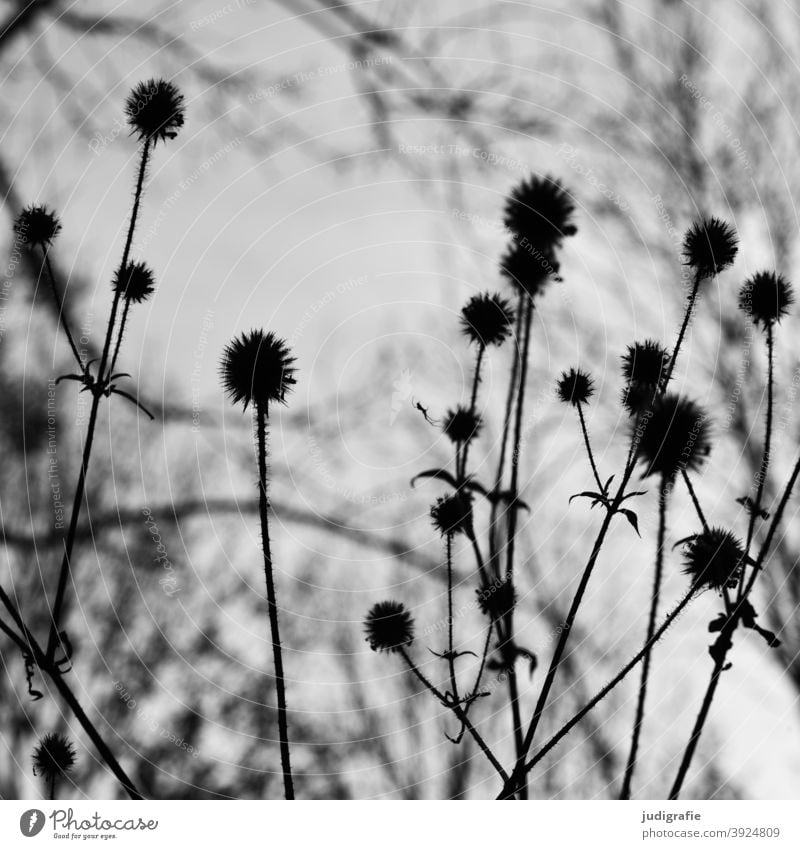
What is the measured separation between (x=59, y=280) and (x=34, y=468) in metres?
3.52

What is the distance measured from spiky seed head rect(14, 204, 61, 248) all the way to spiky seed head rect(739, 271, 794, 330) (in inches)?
47.3

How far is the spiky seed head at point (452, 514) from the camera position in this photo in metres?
1.24

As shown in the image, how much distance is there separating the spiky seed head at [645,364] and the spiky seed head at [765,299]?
0.22 meters

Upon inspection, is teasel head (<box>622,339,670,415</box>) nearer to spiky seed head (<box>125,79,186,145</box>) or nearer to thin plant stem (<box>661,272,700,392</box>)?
thin plant stem (<box>661,272,700,392</box>)

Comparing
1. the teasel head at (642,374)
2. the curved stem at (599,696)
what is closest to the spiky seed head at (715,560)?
the curved stem at (599,696)

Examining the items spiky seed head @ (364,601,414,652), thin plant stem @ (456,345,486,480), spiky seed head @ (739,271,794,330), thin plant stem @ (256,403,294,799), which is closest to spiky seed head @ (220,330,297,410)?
thin plant stem @ (256,403,294,799)

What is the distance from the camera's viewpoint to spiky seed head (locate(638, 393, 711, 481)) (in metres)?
1.18

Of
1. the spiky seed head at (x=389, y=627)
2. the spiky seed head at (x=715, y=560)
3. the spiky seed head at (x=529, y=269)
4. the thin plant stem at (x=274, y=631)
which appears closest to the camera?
the thin plant stem at (x=274, y=631)

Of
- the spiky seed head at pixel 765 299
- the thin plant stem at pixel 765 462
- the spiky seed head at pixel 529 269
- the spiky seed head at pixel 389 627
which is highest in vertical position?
the spiky seed head at pixel 529 269

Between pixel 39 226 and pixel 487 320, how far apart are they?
→ 2.57ft

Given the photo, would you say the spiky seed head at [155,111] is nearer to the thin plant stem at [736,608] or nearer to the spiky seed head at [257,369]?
the spiky seed head at [257,369]

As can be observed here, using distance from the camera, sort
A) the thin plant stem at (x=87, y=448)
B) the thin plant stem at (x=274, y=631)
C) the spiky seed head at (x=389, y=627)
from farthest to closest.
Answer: the spiky seed head at (x=389, y=627) → the thin plant stem at (x=87, y=448) → the thin plant stem at (x=274, y=631)
